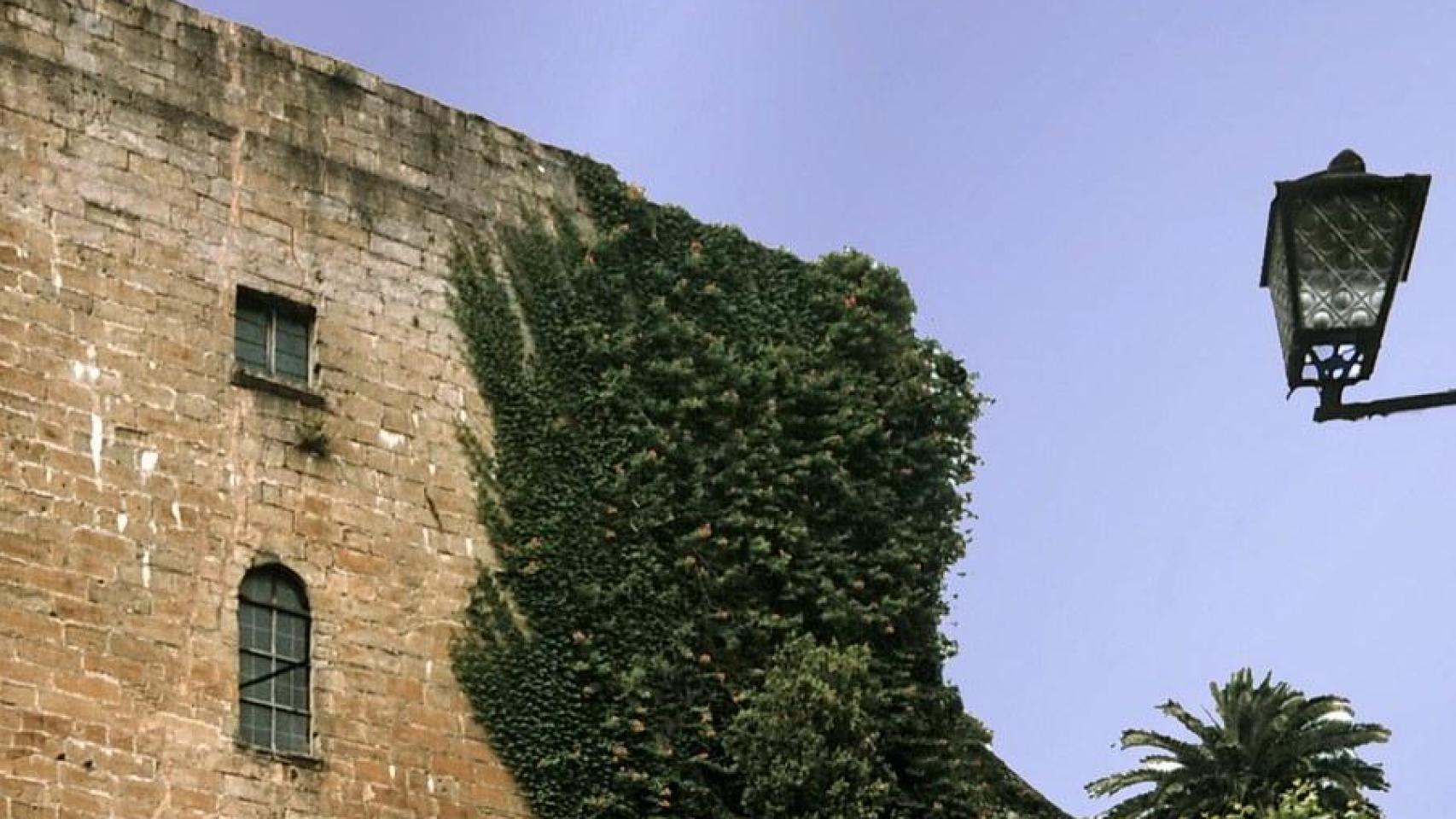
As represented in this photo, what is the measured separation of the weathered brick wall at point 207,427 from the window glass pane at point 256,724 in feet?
0.68

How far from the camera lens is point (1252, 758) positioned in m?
33.7

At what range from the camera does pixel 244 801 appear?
24375 millimetres

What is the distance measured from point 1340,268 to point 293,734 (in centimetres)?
1445

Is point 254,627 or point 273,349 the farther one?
point 273,349

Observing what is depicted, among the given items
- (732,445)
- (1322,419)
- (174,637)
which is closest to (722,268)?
(732,445)

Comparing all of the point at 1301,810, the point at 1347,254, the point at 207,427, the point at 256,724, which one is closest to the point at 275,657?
the point at 256,724

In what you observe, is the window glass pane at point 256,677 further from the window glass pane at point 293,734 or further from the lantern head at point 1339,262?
the lantern head at point 1339,262

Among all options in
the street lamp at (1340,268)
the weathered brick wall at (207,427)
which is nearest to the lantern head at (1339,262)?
the street lamp at (1340,268)

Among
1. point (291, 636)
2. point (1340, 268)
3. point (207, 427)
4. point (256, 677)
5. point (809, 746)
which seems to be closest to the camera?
point (1340, 268)

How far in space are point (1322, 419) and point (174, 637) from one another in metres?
14.3

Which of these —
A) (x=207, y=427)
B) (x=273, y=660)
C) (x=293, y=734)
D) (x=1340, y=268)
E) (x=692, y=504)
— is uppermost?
(x=692, y=504)

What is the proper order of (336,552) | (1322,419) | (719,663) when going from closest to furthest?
1. (1322,419)
2. (336,552)
3. (719,663)

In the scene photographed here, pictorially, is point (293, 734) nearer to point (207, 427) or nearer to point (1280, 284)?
point (207, 427)

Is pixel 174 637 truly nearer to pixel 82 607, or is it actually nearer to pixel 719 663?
pixel 82 607
